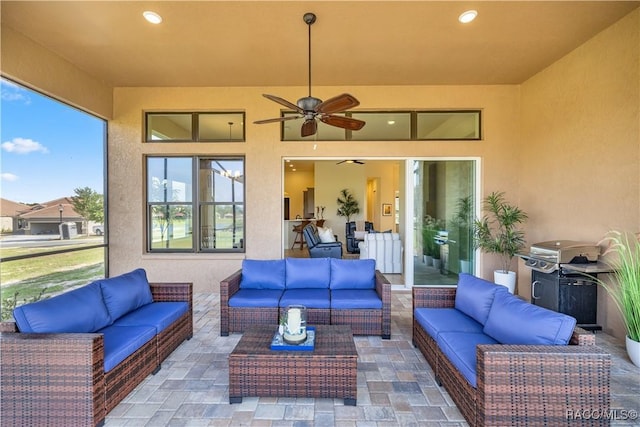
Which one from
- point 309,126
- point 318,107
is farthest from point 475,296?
point 309,126

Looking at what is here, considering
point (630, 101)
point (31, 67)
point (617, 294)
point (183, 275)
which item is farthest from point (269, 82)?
point (617, 294)

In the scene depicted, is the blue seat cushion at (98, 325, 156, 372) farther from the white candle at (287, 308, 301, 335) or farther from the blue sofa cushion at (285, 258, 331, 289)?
the blue sofa cushion at (285, 258, 331, 289)

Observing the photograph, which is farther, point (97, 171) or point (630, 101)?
point (97, 171)

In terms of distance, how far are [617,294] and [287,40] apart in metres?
4.78

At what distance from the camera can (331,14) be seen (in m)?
3.11

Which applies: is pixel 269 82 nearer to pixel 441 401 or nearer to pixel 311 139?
pixel 311 139

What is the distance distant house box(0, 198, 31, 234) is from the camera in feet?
11.2

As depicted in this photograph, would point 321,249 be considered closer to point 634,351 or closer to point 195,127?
point 195,127

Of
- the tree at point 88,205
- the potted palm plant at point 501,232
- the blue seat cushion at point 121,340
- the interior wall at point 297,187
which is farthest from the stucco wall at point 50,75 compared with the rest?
the interior wall at point 297,187

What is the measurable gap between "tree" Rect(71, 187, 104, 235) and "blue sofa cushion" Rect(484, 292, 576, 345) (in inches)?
225

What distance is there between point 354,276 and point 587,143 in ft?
11.5

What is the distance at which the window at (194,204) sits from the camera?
17.0 feet

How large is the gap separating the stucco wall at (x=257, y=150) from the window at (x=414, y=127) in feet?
0.41

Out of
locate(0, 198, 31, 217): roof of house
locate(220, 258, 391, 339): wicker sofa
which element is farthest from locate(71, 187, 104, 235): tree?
locate(220, 258, 391, 339): wicker sofa
